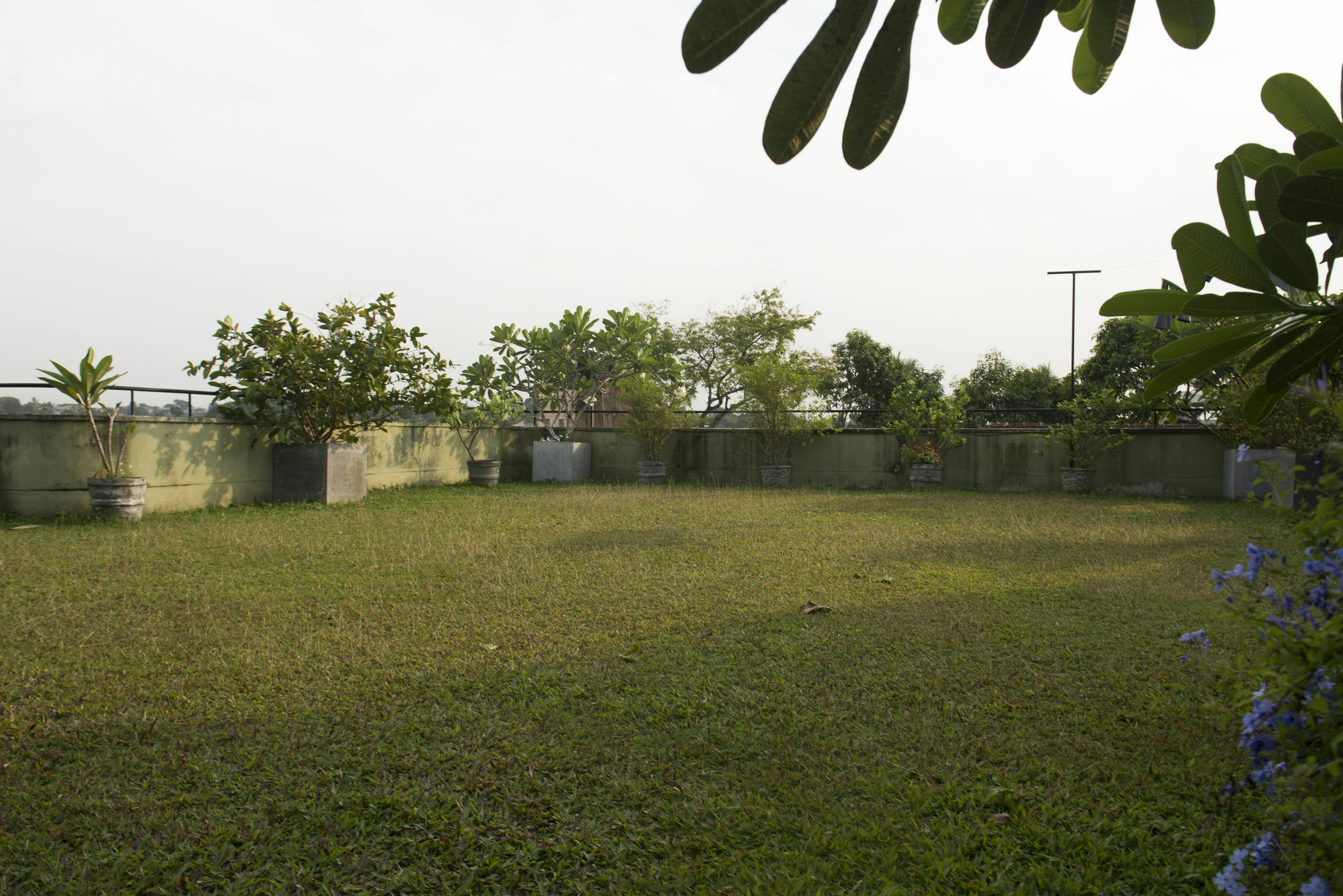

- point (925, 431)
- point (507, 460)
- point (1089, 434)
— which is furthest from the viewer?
point (507, 460)

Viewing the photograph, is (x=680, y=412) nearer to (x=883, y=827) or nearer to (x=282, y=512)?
(x=282, y=512)

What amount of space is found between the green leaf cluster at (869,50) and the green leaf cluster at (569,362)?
13.6m

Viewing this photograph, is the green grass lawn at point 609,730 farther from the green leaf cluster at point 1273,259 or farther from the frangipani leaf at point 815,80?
the frangipani leaf at point 815,80

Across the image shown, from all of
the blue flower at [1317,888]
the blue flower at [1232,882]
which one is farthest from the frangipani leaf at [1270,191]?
the blue flower at [1232,882]

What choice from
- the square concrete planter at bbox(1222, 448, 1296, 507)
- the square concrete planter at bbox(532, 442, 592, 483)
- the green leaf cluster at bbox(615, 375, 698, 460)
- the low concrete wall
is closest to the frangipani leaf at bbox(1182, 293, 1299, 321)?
the square concrete planter at bbox(1222, 448, 1296, 507)

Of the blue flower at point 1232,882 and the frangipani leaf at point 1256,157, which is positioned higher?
the frangipani leaf at point 1256,157

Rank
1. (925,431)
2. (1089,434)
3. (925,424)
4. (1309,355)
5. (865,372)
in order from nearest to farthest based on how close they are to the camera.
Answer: (1309,355) → (1089,434) → (925,424) → (925,431) → (865,372)

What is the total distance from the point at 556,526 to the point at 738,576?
2.98 m

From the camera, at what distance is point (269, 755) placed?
240cm

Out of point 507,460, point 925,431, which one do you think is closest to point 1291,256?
point 925,431

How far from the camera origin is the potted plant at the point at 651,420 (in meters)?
13.7

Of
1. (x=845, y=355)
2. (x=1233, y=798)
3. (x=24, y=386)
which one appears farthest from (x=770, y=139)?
(x=845, y=355)

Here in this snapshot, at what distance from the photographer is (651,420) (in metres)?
14.0

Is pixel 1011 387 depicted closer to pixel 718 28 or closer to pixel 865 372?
pixel 865 372
